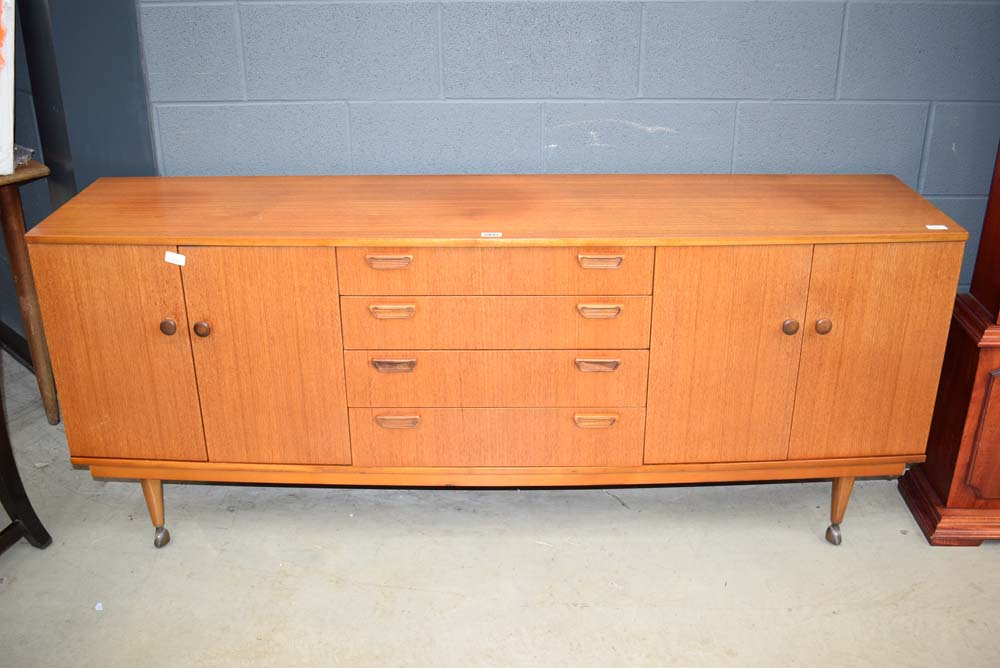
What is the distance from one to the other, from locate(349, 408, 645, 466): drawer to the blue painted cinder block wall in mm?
783

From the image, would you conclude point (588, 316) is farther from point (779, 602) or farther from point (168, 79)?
point (168, 79)

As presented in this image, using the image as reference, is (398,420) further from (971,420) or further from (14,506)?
(971,420)

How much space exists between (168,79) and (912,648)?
7.85ft

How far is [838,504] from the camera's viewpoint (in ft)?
7.73

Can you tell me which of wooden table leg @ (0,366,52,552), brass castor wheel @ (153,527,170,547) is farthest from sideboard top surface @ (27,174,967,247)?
brass castor wheel @ (153,527,170,547)

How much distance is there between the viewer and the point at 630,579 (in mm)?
2258

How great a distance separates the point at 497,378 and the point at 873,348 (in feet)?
2.94

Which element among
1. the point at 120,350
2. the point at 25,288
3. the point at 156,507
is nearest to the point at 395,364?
the point at 120,350

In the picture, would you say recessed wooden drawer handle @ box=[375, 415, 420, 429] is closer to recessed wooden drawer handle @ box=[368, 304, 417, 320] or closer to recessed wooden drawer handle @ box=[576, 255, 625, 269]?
recessed wooden drawer handle @ box=[368, 304, 417, 320]

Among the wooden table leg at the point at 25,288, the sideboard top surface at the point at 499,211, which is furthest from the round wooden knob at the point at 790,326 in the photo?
the wooden table leg at the point at 25,288

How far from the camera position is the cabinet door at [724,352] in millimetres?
2061

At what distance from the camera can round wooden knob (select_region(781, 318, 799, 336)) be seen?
Answer: 211cm

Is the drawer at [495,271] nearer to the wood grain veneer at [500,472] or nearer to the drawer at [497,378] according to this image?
the drawer at [497,378]

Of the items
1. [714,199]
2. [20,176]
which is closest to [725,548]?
[714,199]
